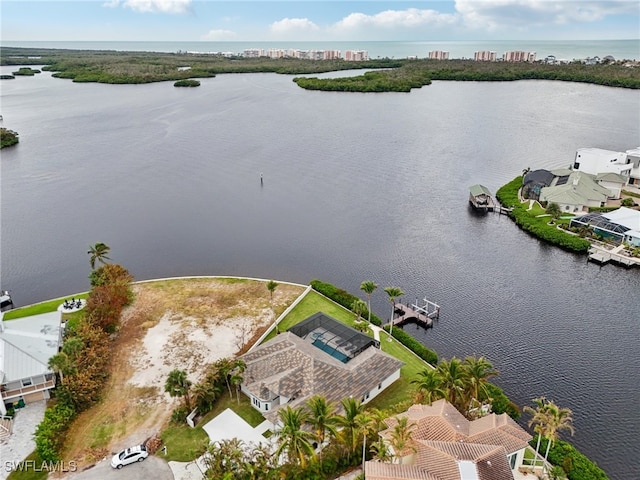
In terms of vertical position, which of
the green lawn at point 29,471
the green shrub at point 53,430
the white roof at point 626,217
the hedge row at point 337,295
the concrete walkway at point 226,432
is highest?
the white roof at point 626,217

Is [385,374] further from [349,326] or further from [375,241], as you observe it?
[375,241]

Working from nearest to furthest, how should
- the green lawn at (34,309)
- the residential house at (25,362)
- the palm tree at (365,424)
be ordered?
the palm tree at (365,424) < the residential house at (25,362) < the green lawn at (34,309)

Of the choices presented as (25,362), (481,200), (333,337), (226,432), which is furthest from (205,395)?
(481,200)

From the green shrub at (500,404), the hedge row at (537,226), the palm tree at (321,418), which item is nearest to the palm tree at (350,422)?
the palm tree at (321,418)

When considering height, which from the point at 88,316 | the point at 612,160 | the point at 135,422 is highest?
the point at 612,160

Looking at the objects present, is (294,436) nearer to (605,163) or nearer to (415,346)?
(415,346)

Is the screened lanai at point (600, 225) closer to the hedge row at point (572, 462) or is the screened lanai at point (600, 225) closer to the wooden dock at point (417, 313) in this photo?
the wooden dock at point (417, 313)

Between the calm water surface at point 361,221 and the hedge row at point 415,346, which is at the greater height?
the calm water surface at point 361,221

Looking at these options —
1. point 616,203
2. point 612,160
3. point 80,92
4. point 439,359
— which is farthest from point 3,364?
point 80,92
